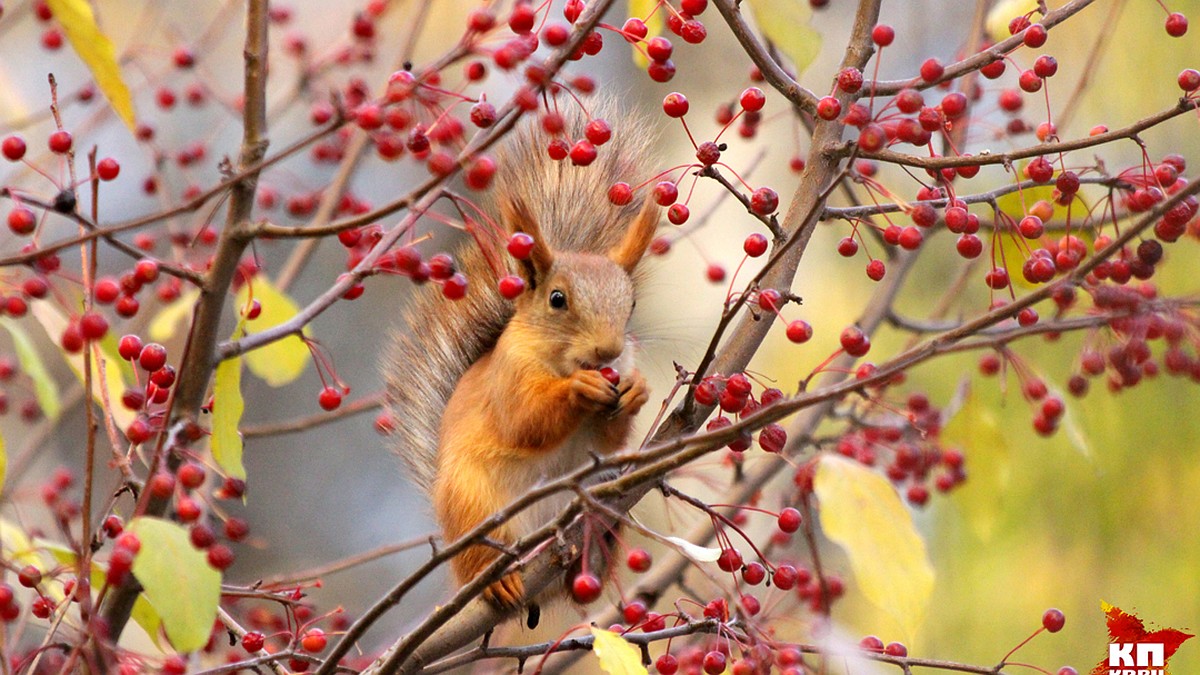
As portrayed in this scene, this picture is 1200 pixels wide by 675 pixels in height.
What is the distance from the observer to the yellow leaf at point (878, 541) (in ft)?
4.03

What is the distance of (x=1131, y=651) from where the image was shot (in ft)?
6.12

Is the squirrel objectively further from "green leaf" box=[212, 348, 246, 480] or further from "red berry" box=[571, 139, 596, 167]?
A: "green leaf" box=[212, 348, 246, 480]

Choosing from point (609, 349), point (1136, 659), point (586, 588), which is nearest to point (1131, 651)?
point (1136, 659)

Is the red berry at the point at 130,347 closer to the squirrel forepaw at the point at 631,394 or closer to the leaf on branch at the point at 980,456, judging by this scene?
the squirrel forepaw at the point at 631,394

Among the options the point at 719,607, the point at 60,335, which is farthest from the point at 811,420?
the point at 60,335

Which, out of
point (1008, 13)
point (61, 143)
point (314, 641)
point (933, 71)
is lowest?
point (314, 641)

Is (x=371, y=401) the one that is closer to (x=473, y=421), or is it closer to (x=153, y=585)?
(x=473, y=421)

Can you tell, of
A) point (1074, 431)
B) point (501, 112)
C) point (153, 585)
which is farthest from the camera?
point (1074, 431)

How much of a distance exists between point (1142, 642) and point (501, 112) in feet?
4.38

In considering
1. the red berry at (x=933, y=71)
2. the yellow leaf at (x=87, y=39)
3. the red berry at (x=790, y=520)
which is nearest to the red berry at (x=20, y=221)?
the yellow leaf at (x=87, y=39)

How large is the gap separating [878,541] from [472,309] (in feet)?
4.28

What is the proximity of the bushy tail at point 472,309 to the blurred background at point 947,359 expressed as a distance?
161 millimetres

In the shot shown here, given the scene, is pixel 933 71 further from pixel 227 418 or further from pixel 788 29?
pixel 227 418

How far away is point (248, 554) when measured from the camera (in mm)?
5074
